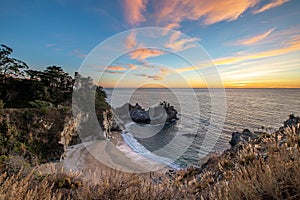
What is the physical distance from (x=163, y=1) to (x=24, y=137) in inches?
581

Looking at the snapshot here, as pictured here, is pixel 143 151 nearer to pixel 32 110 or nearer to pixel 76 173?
pixel 32 110

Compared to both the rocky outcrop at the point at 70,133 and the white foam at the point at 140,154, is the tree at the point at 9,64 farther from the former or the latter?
the white foam at the point at 140,154

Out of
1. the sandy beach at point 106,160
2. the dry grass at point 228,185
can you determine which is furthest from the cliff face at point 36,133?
the dry grass at point 228,185

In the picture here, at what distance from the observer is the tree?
19.4 meters

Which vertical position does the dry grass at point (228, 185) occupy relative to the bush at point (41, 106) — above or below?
below

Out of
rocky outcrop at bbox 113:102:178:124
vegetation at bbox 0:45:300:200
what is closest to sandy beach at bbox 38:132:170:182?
vegetation at bbox 0:45:300:200

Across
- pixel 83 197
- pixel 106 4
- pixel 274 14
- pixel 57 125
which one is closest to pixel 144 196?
pixel 83 197

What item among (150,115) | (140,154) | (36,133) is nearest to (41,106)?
(36,133)

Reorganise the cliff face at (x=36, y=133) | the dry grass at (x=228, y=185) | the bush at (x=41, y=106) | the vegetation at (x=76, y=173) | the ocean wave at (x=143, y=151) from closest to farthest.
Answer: the dry grass at (x=228, y=185)
the vegetation at (x=76, y=173)
the cliff face at (x=36, y=133)
the bush at (x=41, y=106)
the ocean wave at (x=143, y=151)

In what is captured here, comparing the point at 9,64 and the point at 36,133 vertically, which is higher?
the point at 9,64

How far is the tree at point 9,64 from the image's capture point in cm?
1938

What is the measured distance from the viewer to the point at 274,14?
8984mm

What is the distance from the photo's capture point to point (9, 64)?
65.8 ft

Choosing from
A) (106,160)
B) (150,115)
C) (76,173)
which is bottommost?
(106,160)
